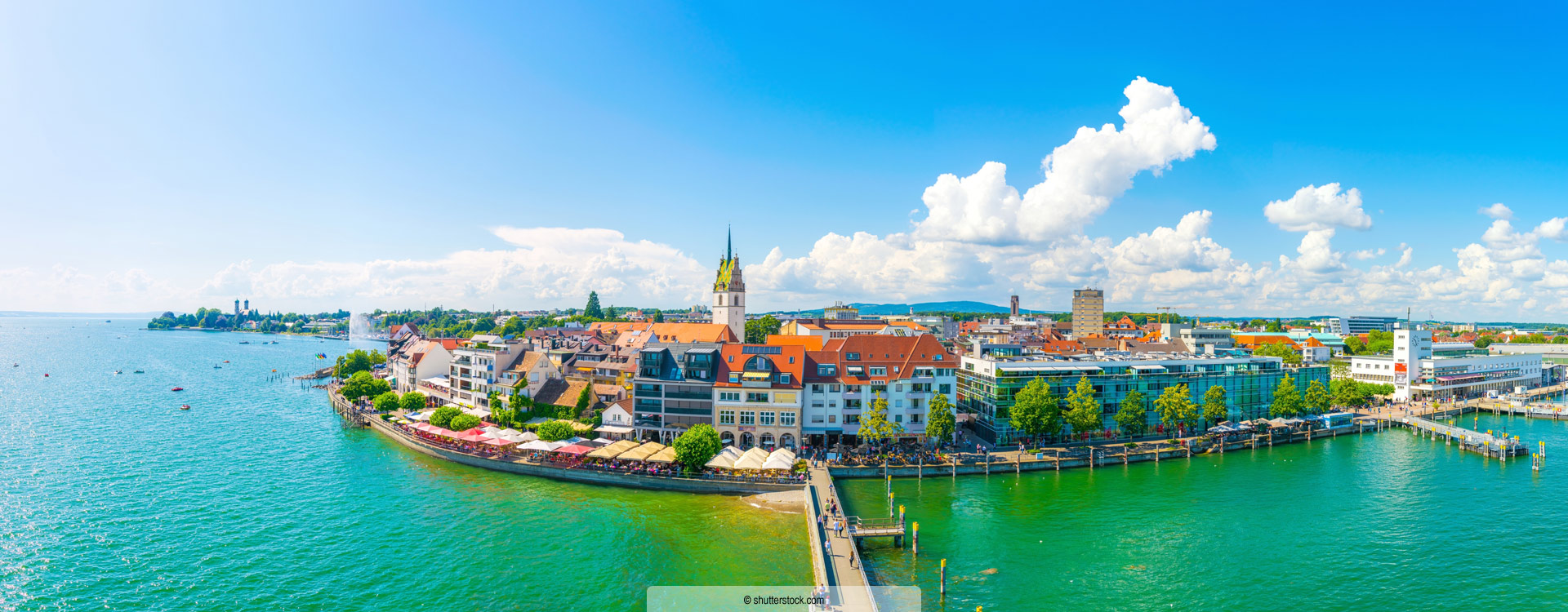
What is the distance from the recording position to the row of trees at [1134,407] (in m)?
62.4

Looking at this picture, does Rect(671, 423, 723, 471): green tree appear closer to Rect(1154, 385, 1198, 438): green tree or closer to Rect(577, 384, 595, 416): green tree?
Rect(577, 384, 595, 416): green tree

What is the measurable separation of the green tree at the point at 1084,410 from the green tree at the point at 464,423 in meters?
55.7

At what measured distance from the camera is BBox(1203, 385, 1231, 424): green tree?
6969 centimetres

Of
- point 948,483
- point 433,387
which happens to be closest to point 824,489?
point 948,483

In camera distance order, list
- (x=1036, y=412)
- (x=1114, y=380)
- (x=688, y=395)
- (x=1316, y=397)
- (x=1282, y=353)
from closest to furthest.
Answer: (x=1036, y=412), (x=688, y=395), (x=1114, y=380), (x=1316, y=397), (x=1282, y=353)

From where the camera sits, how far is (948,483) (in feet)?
177

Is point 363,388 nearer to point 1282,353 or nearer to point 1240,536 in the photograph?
point 1240,536

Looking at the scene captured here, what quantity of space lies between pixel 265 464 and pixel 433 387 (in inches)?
1088

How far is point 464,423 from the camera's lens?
6462 centimetres

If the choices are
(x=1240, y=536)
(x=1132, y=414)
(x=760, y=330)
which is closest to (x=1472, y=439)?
(x=1132, y=414)

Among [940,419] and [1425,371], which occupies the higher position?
[1425,371]

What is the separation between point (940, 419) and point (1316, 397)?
5006 centimetres

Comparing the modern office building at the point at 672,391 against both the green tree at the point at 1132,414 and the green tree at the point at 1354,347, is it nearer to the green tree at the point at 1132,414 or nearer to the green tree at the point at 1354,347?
the green tree at the point at 1132,414

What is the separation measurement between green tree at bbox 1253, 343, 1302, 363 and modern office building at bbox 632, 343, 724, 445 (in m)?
110
